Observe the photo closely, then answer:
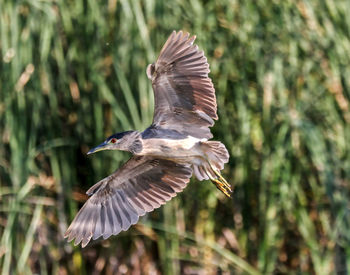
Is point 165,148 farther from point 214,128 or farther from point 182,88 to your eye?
point 214,128

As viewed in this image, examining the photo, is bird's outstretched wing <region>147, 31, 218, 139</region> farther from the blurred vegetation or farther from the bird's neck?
the blurred vegetation

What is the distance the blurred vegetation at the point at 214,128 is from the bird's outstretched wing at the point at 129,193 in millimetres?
758

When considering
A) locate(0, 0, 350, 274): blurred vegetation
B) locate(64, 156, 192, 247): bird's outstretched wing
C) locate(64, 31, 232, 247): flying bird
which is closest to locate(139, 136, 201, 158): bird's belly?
locate(64, 31, 232, 247): flying bird

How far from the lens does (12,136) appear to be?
4.80 meters

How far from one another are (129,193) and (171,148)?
0.43 m

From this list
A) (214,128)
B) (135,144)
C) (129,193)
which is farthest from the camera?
(214,128)

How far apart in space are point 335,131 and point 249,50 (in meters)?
0.72

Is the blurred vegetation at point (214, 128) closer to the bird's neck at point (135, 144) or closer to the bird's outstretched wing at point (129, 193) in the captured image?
the bird's outstretched wing at point (129, 193)

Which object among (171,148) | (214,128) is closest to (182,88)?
(171,148)

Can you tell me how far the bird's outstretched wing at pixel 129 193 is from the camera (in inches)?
155

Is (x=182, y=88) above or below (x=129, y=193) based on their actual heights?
above

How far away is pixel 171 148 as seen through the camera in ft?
12.3

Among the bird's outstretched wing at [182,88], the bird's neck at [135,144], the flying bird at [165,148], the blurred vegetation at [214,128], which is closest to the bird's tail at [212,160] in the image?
the flying bird at [165,148]

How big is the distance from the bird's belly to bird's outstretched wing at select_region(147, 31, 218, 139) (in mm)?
87
